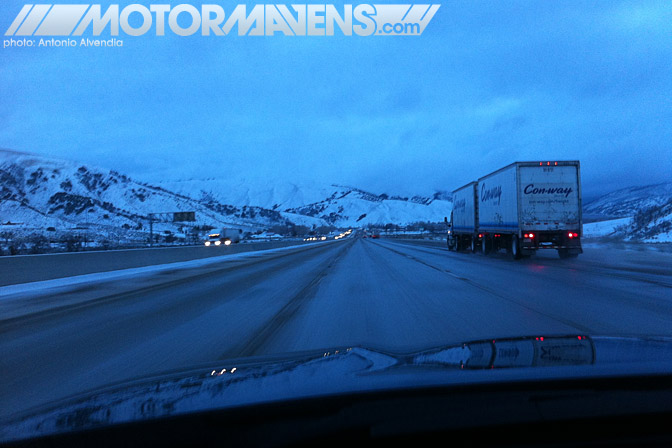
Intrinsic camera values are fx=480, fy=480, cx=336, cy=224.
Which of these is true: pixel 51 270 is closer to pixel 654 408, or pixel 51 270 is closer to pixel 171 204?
pixel 654 408

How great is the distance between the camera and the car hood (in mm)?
2885

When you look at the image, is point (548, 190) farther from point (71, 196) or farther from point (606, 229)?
point (71, 196)

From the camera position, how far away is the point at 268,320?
28.0 ft

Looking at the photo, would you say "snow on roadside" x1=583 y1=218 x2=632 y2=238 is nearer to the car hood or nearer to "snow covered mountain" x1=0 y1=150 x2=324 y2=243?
the car hood

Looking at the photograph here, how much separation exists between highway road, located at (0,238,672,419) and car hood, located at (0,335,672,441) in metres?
0.95

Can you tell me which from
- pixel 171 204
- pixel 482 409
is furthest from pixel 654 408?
pixel 171 204

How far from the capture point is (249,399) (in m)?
2.91

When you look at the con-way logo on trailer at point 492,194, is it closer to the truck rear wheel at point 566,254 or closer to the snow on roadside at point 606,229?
the truck rear wheel at point 566,254

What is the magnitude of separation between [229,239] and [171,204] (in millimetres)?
68962

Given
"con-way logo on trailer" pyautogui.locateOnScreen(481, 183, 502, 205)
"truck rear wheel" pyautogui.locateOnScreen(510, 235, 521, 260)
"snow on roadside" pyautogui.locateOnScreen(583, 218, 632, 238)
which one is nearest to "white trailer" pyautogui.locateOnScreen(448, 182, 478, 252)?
"con-way logo on trailer" pyautogui.locateOnScreen(481, 183, 502, 205)

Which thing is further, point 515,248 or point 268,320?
point 515,248

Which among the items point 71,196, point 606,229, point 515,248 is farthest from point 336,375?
point 71,196

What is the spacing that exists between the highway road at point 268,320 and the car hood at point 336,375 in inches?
37.4

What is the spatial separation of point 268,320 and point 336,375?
5.26 m
